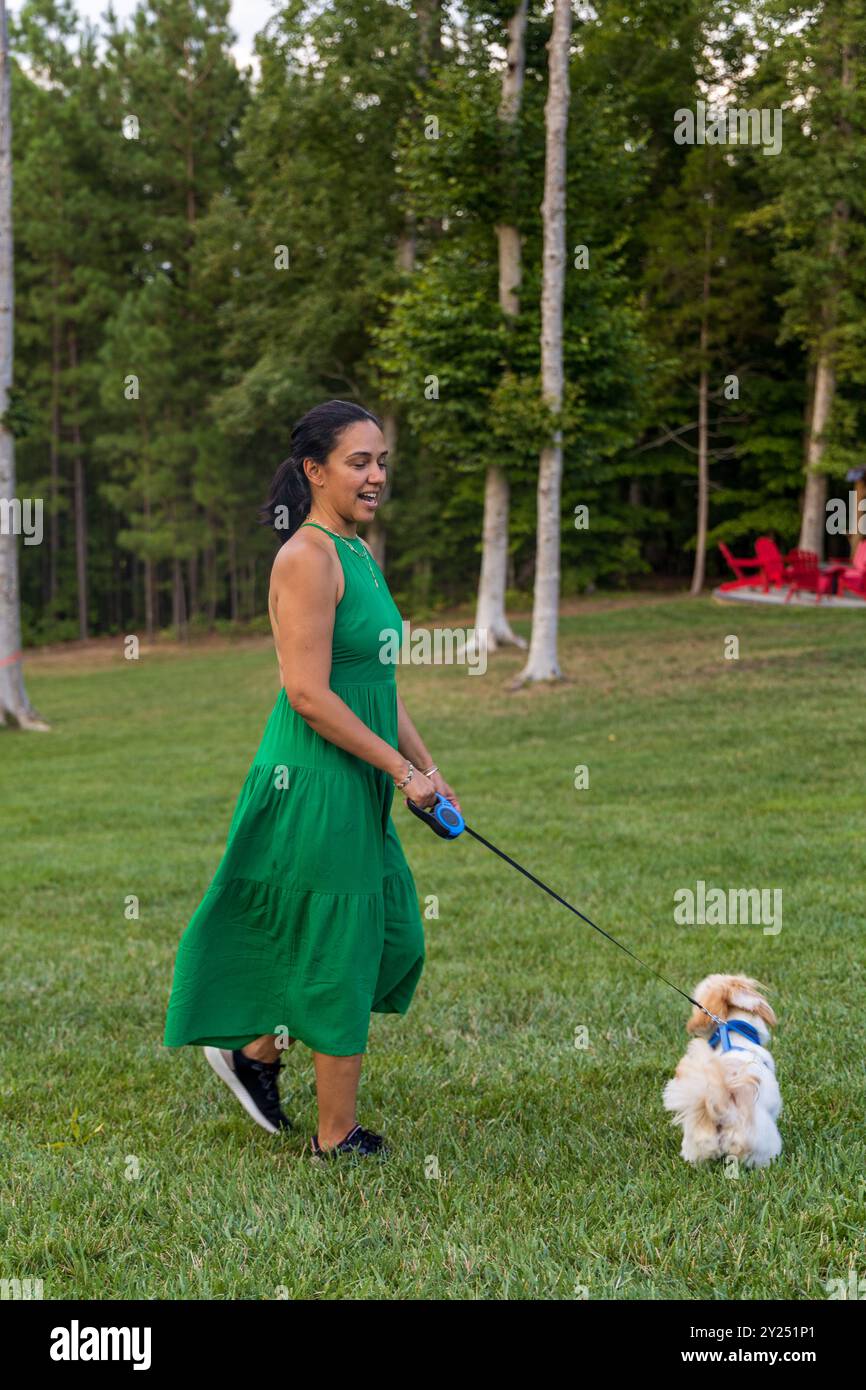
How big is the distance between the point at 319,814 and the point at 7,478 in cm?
1482

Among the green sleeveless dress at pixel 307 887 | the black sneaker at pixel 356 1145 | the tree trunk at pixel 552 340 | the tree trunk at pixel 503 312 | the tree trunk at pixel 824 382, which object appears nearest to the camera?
the green sleeveless dress at pixel 307 887

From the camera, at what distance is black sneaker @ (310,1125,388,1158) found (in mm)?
3410

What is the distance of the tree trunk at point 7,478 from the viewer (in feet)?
53.6

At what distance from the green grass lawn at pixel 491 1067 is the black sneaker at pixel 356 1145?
62 mm

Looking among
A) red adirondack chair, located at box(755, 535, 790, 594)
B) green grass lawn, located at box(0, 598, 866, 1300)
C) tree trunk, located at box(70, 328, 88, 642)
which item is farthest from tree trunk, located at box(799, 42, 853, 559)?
tree trunk, located at box(70, 328, 88, 642)

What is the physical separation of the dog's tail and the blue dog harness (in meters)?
0.13

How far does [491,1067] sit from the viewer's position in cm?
425

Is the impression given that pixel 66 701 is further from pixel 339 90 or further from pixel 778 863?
pixel 778 863

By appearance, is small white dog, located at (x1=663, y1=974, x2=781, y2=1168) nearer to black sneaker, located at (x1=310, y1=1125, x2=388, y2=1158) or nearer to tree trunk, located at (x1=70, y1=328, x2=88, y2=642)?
black sneaker, located at (x1=310, y1=1125, x2=388, y2=1158)

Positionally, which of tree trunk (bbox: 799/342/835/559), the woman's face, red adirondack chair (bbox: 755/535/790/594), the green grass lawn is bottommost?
the green grass lawn

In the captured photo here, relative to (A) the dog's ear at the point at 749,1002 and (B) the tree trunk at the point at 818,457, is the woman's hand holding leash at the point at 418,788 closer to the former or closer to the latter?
(A) the dog's ear at the point at 749,1002

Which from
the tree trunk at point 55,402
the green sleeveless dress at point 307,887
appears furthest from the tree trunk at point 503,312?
the tree trunk at point 55,402

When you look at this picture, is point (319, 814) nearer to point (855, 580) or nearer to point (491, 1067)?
point (491, 1067)

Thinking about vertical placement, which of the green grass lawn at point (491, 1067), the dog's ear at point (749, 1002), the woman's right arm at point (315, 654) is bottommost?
the green grass lawn at point (491, 1067)
